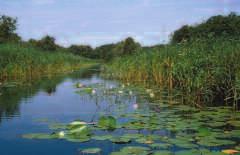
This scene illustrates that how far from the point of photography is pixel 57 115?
7090 millimetres

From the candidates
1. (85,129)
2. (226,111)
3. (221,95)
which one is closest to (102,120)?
(85,129)

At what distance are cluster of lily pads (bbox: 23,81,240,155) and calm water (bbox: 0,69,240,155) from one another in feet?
0.10

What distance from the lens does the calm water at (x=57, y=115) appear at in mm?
4719

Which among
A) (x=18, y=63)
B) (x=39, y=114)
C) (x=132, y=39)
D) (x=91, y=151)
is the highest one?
(x=132, y=39)

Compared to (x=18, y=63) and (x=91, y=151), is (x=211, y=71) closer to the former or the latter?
(x=91, y=151)

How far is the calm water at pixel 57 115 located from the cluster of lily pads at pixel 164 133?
3 centimetres

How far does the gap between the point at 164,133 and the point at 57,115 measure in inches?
100

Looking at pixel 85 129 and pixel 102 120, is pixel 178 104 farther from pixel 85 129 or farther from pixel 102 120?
pixel 85 129

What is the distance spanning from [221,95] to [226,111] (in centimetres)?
179

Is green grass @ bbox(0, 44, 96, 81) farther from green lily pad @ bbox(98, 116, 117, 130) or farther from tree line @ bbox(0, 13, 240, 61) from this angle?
green lily pad @ bbox(98, 116, 117, 130)

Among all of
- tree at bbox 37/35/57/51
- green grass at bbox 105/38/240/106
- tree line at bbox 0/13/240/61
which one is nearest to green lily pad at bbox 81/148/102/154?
green grass at bbox 105/38/240/106

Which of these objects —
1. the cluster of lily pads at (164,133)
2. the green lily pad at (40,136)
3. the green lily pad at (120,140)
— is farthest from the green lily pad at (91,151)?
the green lily pad at (40,136)

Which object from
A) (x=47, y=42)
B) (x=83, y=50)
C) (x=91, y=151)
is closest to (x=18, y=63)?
(x=91, y=151)

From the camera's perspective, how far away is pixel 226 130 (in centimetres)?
549
